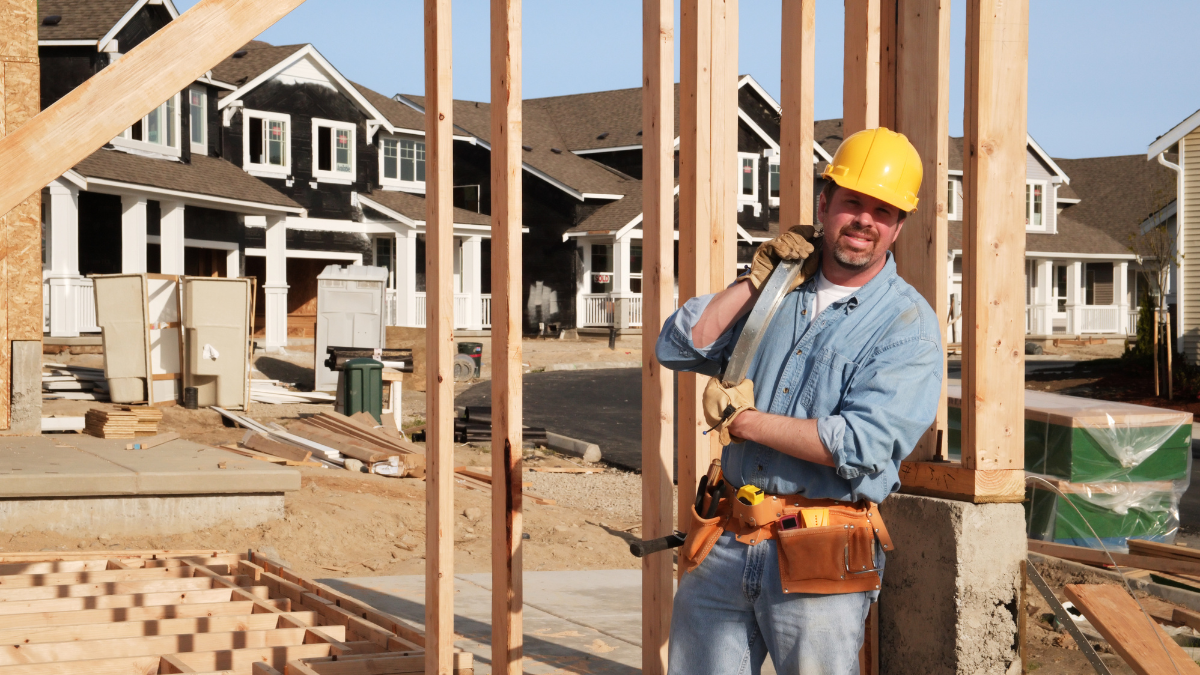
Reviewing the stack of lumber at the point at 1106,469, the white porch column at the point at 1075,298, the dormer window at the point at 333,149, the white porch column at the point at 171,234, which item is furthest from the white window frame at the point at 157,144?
the white porch column at the point at 1075,298

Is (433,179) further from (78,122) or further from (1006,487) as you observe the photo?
(1006,487)

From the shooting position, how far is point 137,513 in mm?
8242

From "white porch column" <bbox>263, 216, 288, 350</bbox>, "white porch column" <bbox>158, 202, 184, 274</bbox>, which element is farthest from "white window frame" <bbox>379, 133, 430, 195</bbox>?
"white porch column" <bbox>158, 202, 184, 274</bbox>

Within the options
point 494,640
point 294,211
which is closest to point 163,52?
point 494,640

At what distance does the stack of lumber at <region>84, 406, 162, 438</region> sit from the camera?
1102 centimetres

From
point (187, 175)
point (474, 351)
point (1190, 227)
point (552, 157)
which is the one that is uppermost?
point (552, 157)

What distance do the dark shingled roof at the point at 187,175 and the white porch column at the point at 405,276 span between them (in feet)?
12.5

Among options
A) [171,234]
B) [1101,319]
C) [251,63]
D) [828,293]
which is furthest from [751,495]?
[1101,319]

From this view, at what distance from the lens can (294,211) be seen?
94.4 feet

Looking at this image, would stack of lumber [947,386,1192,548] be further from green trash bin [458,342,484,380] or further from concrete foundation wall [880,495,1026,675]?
green trash bin [458,342,484,380]

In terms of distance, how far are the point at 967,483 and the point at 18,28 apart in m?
10.7

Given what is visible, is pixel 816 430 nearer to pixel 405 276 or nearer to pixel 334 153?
pixel 405 276

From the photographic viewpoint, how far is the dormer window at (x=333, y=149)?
31.6 meters

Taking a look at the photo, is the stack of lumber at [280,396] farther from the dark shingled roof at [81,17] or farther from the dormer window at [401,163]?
the dormer window at [401,163]
